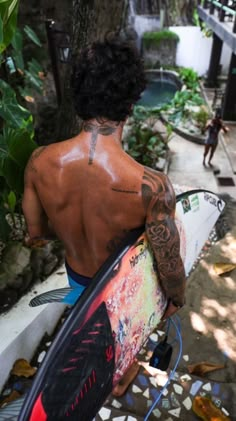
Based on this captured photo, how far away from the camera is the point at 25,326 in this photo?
2225 mm

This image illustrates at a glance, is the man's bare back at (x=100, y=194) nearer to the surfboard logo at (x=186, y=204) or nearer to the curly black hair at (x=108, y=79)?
the curly black hair at (x=108, y=79)

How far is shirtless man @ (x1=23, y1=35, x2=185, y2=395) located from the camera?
1165 mm

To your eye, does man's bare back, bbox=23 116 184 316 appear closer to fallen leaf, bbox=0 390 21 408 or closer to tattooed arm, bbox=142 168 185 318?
tattooed arm, bbox=142 168 185 318

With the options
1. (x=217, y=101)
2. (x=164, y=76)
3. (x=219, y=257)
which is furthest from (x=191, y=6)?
(x=219, y=257)

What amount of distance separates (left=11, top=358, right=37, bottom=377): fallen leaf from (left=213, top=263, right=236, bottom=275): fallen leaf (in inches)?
78.8

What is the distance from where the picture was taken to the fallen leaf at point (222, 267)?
3363 mm

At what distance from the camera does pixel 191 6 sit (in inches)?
563

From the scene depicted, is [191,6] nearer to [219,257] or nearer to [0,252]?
[219,257]

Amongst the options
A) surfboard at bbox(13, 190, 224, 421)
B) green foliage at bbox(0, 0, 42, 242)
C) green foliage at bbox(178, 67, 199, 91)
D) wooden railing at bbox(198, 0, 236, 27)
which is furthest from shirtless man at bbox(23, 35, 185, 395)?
green foliage at bbox(178, 67, 199, 91)

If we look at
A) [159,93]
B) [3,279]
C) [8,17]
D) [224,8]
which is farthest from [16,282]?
[159,93]

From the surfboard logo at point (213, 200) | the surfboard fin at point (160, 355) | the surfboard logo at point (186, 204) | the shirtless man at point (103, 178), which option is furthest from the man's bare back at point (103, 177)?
the surfboard logo at point (213, 200)

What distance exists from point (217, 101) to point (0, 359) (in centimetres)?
925

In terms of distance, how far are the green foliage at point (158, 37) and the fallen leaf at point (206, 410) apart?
1297 cm

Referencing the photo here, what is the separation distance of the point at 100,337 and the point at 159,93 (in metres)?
12.5
